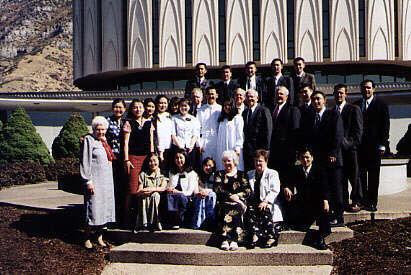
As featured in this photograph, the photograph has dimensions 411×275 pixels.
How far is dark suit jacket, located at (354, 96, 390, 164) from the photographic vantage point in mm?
6594

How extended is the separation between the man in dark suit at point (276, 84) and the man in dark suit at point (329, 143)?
0.86m

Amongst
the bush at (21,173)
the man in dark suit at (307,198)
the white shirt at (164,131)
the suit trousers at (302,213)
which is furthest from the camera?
the bush at (21,173)

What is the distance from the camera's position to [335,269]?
5117 mm

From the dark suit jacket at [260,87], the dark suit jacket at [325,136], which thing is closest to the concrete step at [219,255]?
the dark suit jacket at [325,136]

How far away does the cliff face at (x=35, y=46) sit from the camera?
81688 millimetres

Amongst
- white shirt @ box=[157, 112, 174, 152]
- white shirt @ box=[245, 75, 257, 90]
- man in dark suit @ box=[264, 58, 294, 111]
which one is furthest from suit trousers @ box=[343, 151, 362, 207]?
white shirt @ box=[157, 112, 174, 152]

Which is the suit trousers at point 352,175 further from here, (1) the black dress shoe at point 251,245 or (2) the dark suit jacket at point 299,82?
(1) the black dress shoe at point 251,245

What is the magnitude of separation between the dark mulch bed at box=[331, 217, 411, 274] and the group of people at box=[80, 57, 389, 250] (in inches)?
14.2

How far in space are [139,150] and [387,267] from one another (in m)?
4.10

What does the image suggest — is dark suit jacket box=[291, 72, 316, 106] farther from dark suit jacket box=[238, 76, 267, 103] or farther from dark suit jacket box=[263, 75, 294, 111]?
dark suit jacket box=[238, 76, 267, 103]

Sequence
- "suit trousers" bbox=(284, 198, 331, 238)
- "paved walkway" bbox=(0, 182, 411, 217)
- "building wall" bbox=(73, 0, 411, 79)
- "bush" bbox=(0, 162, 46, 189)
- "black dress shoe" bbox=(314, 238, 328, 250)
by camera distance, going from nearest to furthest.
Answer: "black dress shoe" bbox=(314, 238, 328, 250), "suit trousers" bbox=(284, 198, 331, 238), "paved walkway" bbox=(0, 182, 411, 217), "bush" bbox=(0, 162, 46, 189), "building wall" bbox=(73, 0, 411, 79)

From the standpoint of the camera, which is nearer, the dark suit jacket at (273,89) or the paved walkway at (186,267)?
the paved walkway at (186,267)

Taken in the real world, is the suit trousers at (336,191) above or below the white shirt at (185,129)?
below

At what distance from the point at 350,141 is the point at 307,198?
54.5 inches
